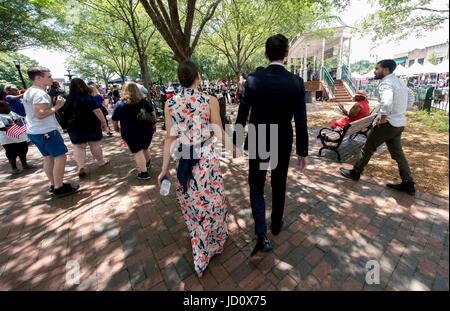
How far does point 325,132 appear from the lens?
18.3 ft

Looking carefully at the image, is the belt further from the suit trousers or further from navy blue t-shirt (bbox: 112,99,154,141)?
navy blue t-shirt (bbox: 112,99,154,141)

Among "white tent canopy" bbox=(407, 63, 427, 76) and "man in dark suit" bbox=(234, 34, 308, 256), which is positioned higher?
"white tent canopy" bbox=(407, 63, 427, 76)

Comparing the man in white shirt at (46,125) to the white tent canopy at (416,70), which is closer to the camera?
the man in white shirt at (46,125)

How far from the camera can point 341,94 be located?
55.9 ft

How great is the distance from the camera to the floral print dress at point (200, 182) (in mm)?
2006

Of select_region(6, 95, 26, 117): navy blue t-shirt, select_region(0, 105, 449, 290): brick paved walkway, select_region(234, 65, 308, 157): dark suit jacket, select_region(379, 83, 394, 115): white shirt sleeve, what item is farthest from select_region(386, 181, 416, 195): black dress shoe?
select_region(6, 95, 26, 117): navy blue t-shirt

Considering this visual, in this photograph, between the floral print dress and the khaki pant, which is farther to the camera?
the khaki pant

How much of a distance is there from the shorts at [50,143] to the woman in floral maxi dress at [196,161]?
273 centimetres

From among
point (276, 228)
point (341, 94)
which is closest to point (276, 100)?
point (276, 228)

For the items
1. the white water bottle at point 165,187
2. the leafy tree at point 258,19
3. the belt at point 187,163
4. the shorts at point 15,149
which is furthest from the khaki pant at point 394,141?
the leafy tree at point 258,19

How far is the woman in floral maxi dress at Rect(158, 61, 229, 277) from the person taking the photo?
2006 millimetres

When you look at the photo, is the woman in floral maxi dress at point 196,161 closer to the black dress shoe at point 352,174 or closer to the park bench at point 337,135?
the black dress shoe at point 352,174

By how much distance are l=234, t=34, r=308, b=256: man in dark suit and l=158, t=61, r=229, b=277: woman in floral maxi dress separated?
0.36 metres

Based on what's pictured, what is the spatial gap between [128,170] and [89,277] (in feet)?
9.90
